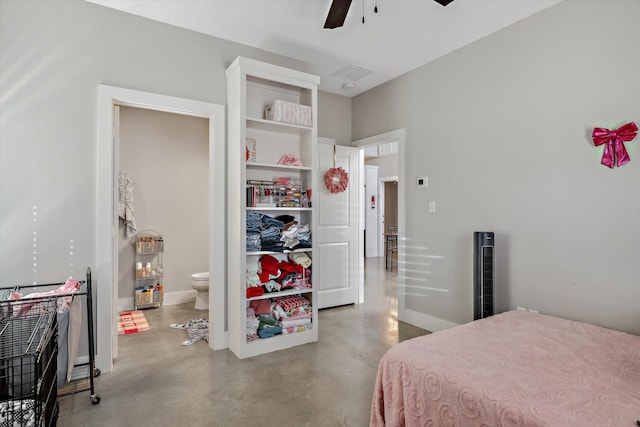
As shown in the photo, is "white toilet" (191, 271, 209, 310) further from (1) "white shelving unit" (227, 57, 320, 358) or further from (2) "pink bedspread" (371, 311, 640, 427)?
(2) "pink bedspread" (371, 311, 640, 427)

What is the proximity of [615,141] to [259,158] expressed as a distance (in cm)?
278

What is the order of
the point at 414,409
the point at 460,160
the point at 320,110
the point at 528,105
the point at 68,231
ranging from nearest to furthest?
the point at 414,409 → the point at 68,231 → the point at 528,105 → the point at 460,160 → the point at 320,110

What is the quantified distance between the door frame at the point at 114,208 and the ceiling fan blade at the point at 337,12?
4.18ft

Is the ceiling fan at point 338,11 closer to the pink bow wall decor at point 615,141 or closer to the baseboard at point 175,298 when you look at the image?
the pink bow wall decor at point 615,141

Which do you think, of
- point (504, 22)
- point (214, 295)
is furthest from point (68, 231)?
point (504, 22)

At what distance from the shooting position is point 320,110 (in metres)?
4.64

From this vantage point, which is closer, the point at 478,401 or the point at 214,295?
the point at 478,401

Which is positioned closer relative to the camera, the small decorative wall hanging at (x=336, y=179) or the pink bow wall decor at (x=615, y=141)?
the pink bow wall decor at (x=615, y=141)

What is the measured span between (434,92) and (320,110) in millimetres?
1496

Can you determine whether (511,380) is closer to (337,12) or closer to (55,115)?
(337,12)

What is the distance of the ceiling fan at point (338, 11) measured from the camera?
7.38 ft

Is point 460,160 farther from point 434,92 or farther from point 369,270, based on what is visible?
point 369,270

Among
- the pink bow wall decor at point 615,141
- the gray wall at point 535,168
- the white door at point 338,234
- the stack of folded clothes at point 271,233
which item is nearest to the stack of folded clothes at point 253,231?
the stack of folded clothes at point 271,233

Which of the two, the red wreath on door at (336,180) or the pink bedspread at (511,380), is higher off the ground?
the red wreath on door at (336,180)
